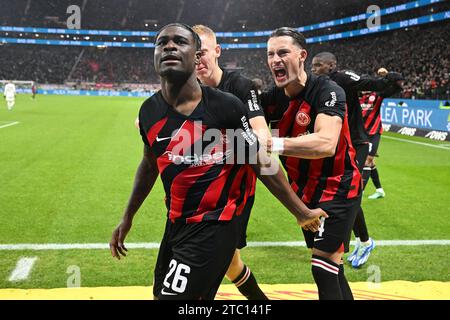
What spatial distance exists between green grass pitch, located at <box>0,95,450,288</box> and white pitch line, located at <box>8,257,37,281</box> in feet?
0.24

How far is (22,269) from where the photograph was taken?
5.30 m

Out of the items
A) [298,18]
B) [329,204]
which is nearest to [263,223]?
[329,204]

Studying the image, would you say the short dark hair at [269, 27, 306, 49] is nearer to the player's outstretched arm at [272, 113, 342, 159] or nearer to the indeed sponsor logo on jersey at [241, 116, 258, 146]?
the player's outstretched arm at [272, 113, 342, 159]

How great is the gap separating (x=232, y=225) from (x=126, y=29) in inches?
3141

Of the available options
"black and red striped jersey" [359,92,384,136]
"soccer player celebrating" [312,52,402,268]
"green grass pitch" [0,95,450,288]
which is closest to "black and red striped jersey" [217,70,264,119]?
"soccer player celebrating" [312,52,402,268]

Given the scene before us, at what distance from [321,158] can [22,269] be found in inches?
136

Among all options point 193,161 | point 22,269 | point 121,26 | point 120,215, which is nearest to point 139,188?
point 193,161

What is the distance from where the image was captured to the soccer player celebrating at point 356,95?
184 inches

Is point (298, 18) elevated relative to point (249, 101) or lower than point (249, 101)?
elevated

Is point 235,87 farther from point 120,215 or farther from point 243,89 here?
point 120,215

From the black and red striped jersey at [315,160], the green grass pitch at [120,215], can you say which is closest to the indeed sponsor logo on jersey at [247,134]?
the black and red striped jersey at [315,160]

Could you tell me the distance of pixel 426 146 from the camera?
1703 centimetres

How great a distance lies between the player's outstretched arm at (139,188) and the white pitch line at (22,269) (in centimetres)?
220
